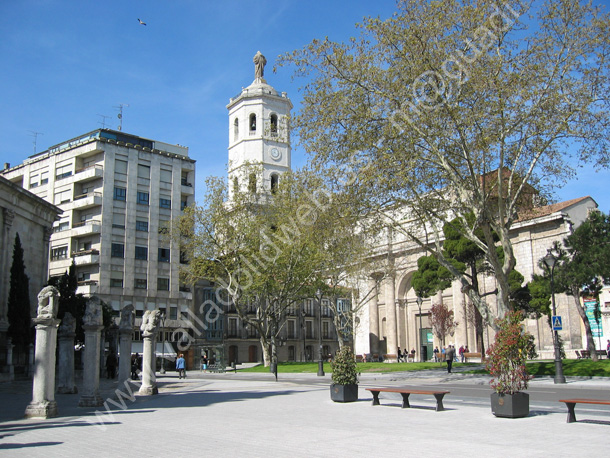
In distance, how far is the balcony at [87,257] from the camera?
51.8 m

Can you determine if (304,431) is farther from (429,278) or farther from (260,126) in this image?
(260,126)

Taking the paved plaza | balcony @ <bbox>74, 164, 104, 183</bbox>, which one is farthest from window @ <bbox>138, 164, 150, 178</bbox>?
the paved plaza

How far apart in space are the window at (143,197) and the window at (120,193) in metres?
1.38

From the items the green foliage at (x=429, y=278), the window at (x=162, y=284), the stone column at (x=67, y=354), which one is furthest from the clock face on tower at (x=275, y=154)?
the stone column at (x=67, y=354)

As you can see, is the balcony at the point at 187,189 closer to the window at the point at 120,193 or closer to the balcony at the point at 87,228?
the window at the point at 120,193

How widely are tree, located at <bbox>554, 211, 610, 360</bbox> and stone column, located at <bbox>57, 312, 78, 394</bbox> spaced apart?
26297 mm

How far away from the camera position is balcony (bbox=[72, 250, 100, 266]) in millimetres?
→ 51812

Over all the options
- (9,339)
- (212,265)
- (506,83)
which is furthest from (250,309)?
(506,83)

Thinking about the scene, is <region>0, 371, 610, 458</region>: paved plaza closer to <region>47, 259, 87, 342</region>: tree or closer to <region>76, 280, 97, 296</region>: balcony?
<region>47, 259, 87, 342</region>: tree

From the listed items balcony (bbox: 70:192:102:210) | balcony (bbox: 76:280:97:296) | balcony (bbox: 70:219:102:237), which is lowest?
balcony (bbox: 76:280:97:296)

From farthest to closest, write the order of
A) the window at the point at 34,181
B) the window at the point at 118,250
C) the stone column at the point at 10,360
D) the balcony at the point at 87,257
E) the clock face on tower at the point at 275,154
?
the clock face on tower at the point at 275,154, the window at the point at 34,181, the window at the point at 118,250, the balcony at the point at 87,257, the stone column at the point at 10,360

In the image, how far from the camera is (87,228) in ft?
173

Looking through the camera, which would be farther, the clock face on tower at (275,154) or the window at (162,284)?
the clock face on tower at (275,154)

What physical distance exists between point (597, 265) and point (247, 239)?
21.7m
